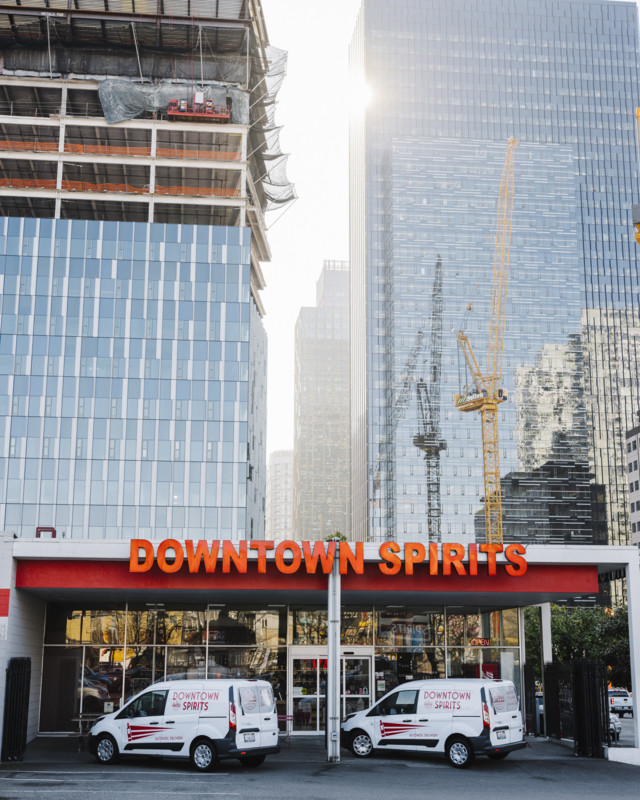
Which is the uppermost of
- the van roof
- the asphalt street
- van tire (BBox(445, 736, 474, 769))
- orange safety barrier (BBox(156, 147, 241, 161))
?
orange safety barrier (BBox(156, 147, 241, 161))

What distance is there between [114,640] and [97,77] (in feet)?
219

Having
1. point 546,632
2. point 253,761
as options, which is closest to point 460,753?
point 253,761

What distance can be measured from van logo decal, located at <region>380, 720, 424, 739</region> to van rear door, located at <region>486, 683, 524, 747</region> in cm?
184

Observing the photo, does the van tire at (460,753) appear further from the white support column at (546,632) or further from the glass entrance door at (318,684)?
the white support column at (546,632)

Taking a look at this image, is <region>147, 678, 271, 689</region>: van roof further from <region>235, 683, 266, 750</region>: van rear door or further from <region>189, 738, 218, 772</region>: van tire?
<region>189, 738, 218, 772</region>: van tire

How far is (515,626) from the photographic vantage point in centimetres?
3256

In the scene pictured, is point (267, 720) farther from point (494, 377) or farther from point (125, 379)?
point (494, 377)

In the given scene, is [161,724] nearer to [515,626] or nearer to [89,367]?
[515,626]

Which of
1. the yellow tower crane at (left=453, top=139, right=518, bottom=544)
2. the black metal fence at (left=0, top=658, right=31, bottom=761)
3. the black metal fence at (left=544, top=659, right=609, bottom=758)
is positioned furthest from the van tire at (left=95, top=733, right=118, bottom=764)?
the yellow tower crane at (left=453, top=139, right=518, bottom=544)

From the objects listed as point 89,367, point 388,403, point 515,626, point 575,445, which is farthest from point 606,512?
point 515,626

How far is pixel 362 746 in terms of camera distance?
24.0 meters

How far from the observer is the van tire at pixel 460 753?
22.2 meters

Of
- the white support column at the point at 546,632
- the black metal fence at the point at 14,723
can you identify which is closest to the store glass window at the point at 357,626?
the white support column at the point at 546,632

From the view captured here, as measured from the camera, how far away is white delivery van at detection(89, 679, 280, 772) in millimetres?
21125
